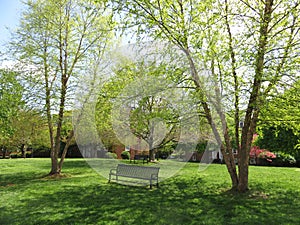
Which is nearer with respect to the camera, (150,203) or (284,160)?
(150,203)

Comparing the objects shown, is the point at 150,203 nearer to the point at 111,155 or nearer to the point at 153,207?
the point at 153,207

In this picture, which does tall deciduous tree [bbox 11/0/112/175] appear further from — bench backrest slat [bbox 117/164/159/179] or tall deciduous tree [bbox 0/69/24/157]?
bench backrest slat [bbox 117/164/159/179]

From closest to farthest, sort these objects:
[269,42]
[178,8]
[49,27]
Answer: [269,42]
[178,8]
[49,27]

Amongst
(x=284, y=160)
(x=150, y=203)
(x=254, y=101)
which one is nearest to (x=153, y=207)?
(x=150, y=203)

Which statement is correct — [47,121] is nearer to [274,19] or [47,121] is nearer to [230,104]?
[230,104]

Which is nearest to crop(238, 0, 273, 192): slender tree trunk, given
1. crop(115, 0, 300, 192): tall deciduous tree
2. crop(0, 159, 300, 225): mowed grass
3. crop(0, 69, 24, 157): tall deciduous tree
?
crop(115, 0, 300, 192): tall deciduous tree

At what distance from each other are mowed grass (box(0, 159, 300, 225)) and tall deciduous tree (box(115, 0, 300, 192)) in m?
1.05

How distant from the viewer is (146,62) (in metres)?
7.41

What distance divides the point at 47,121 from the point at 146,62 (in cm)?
502

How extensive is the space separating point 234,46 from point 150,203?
4210 millimetres

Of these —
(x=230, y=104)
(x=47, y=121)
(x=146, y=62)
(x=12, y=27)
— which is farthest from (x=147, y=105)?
(x=12, y=27)

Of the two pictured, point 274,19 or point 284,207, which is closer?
point 284,207

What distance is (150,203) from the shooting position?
19.7 ft

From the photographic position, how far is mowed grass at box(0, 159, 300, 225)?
4.83 m
